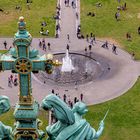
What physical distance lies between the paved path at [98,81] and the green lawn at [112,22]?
2.51 m

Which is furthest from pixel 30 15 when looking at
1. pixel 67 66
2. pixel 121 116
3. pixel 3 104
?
pixel 3 104

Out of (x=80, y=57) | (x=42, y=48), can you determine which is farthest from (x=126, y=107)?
(x=42, y=48)

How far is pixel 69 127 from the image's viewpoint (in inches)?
822

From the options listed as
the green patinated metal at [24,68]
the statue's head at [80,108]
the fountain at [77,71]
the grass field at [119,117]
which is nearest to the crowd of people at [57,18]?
the fountain at [77,71]

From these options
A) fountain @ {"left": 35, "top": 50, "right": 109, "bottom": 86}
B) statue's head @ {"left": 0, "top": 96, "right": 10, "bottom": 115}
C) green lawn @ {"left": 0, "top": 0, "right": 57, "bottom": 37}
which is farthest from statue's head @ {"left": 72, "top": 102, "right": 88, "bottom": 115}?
green lawn @ {"left": 0, "top": 0, "right": 57, "bottom": 37}

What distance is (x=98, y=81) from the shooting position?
5659 centimetres

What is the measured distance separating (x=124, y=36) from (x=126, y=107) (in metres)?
20.7

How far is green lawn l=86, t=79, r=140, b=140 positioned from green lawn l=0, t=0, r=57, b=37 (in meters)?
21.4

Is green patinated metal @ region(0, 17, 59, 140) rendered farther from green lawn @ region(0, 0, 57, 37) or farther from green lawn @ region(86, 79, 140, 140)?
green lawn @ region(0, 0, 57, 37)

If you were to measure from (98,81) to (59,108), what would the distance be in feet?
119

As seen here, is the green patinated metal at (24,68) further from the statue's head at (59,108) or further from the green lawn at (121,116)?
the green lawn at (121,116)

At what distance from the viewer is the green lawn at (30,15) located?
70.7 meters

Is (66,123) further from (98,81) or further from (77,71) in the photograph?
(77,71)

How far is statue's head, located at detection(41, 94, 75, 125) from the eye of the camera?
20.3 meters
